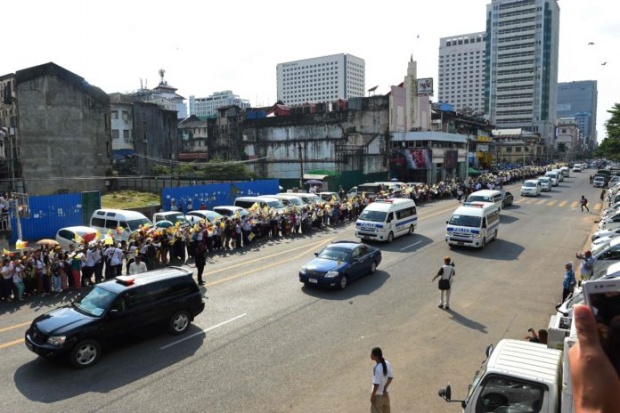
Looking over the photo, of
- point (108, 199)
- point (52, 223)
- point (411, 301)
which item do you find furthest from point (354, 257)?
point (108, 199)

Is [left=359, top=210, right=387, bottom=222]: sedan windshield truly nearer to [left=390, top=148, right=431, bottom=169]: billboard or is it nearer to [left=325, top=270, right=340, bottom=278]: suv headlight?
[left=325, top=270, right=340, bottom=278]: suv headlight

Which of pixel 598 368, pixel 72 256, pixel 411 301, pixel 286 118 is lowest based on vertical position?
pixel 411 301

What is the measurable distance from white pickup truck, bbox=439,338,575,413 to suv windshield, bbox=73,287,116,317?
307 inches

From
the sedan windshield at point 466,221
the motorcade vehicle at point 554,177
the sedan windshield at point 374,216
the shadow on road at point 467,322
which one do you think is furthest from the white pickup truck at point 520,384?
the motorcade vehicle at point 554,177

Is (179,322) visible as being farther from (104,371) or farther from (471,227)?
(471,227)

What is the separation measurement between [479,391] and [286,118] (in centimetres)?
6480

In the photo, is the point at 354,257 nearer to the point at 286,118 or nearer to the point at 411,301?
the point at 411,301

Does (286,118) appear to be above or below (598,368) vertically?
above

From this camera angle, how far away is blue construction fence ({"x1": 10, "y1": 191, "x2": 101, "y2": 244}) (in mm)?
26031

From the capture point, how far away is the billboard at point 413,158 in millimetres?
63188

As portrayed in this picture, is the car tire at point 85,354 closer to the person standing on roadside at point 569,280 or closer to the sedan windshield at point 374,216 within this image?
the person standing on roadside at point 569,280

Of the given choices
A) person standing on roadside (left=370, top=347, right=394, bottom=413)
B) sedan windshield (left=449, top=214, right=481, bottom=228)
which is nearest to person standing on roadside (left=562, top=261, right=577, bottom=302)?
sedan windshield (left=449, top=214, right=481, bottom=228)

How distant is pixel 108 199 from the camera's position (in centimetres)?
4088

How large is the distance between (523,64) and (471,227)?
169m
